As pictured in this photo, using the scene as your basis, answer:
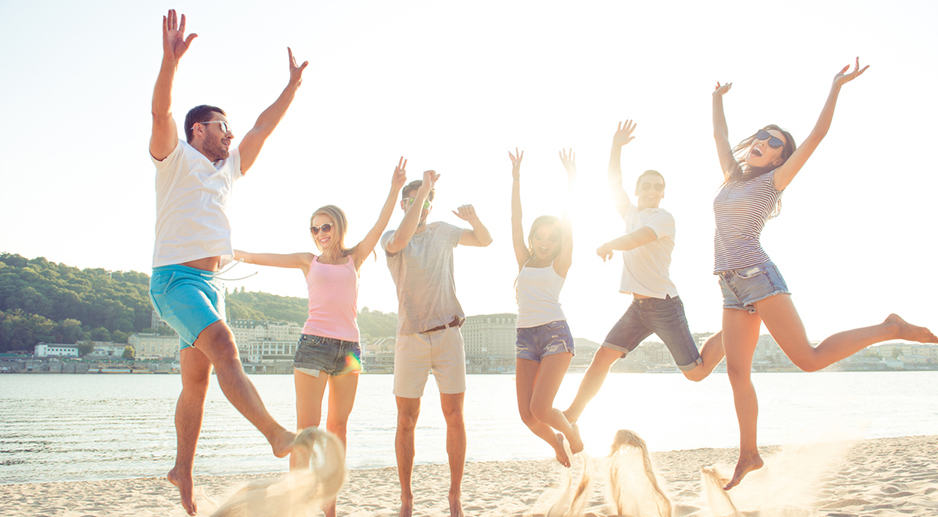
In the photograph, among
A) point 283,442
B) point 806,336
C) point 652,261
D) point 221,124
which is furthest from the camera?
point 652,261

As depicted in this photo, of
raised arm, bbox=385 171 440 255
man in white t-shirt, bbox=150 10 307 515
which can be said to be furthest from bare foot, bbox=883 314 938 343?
man in white t-shirt, bbox=150 10 307 515

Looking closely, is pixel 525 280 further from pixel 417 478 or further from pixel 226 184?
pixel 417 478

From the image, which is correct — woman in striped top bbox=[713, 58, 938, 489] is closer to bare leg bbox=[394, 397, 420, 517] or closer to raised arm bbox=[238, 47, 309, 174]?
bare leg bbox=[394, 397, 420, 517]

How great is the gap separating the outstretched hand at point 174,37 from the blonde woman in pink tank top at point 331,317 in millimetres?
1991

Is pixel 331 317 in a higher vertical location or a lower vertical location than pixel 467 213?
lower

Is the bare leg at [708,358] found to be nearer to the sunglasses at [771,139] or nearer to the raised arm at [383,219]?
the sunglasses at [771,139]

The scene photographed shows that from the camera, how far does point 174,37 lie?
11.8 ft

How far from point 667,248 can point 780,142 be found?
1.49m

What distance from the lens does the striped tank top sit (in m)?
4.65

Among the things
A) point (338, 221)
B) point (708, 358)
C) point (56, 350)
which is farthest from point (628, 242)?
point (56, 350)

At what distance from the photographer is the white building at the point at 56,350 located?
10962cm

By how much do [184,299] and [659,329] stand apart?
158 inches

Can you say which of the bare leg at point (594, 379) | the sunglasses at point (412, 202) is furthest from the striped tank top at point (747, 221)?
the sunglasses at point (412, 202)

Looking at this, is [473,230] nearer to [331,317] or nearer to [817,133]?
[331,317]
